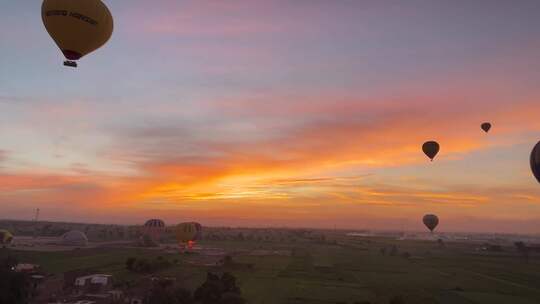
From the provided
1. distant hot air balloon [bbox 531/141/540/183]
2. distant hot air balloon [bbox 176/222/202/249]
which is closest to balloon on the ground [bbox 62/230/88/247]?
distant hot air balloon [bbox 176/222/202/249]

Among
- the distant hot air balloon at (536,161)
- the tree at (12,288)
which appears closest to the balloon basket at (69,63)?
the tree at (12,288)

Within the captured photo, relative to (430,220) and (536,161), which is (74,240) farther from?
(536,161)

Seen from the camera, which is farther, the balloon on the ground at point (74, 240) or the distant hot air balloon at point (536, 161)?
the balloon on the ground at point (74, 240)

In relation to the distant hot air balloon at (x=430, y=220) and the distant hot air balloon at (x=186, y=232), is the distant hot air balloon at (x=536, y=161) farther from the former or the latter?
the distant hot air balloon at (x=186, y=232)

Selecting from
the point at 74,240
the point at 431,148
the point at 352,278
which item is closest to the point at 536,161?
the point at 431,148

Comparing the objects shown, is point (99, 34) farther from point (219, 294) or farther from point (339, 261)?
point (339, 261)

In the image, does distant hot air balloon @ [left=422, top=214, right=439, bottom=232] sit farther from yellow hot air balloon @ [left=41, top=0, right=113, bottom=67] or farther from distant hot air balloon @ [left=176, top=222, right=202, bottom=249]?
yellow hot air balloon @ [left=41, top=0, right=113, bottom=67]

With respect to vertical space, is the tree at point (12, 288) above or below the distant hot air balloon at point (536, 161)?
below
